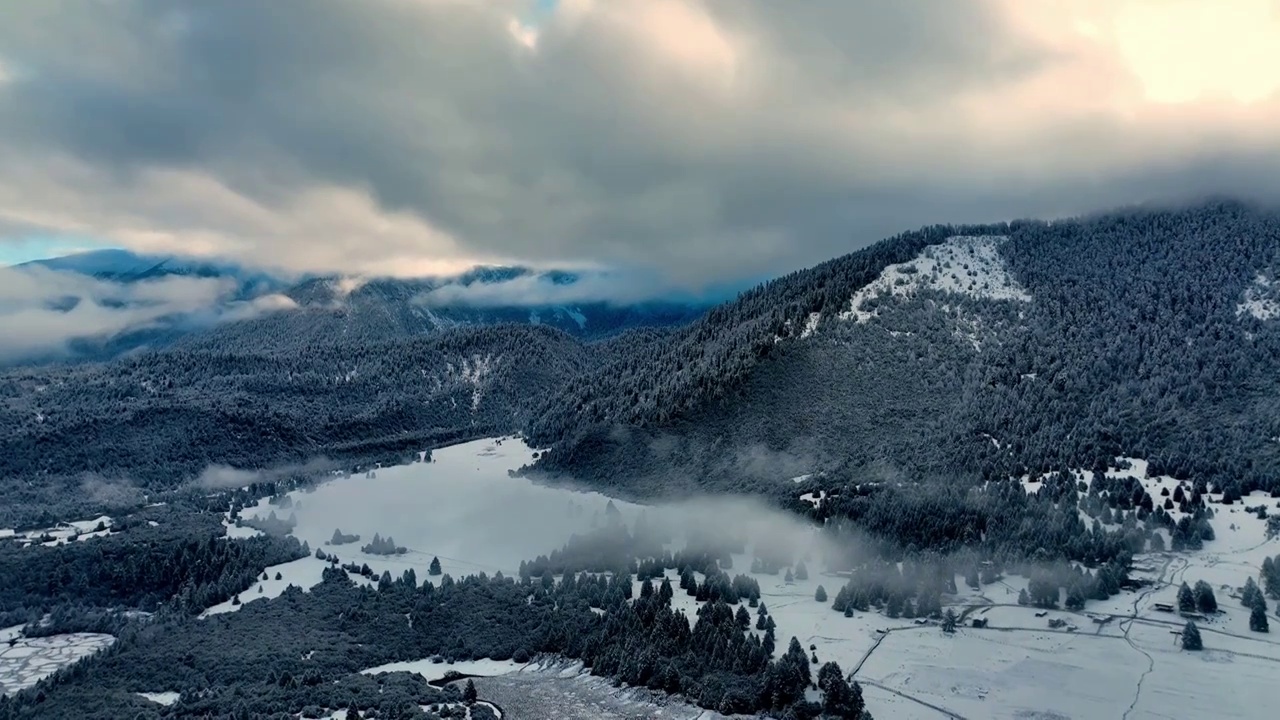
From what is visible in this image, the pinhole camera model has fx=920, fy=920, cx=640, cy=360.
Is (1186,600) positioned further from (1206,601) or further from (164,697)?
(164,697)

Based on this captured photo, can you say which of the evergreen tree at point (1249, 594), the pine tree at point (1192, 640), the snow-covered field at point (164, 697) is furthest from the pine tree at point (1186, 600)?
the snow-covered field at point (164, 697)

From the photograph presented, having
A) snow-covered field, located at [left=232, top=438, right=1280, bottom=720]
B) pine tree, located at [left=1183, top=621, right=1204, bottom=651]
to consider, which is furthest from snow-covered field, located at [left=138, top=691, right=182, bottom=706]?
pine tree, located at [left=1183, top=621, right=1204, bottom=651]

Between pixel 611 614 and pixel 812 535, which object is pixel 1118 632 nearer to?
pixel 812 535

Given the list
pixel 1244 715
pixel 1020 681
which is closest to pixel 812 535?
pixel 1020 681

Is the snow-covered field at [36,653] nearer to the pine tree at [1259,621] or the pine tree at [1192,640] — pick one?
the pine tree at [1192,640]

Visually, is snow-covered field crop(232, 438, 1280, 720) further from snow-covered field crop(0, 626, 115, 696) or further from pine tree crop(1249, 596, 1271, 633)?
snow-covered field crop(0, 626, 115, 696)

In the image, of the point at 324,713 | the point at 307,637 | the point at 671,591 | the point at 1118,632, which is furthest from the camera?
the point at 671,591
